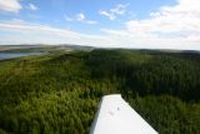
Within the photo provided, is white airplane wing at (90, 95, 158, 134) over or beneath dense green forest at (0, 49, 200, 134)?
over

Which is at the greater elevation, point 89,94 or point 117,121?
point 117,121

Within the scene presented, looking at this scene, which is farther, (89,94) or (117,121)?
(89,94)

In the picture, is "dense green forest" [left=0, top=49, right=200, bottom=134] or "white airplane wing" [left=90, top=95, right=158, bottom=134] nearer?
"white airplane wing" [left=90, top=95, right=158, bottom=134]

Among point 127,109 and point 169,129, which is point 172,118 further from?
point 127,109

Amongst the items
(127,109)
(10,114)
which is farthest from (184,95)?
(127,109)
